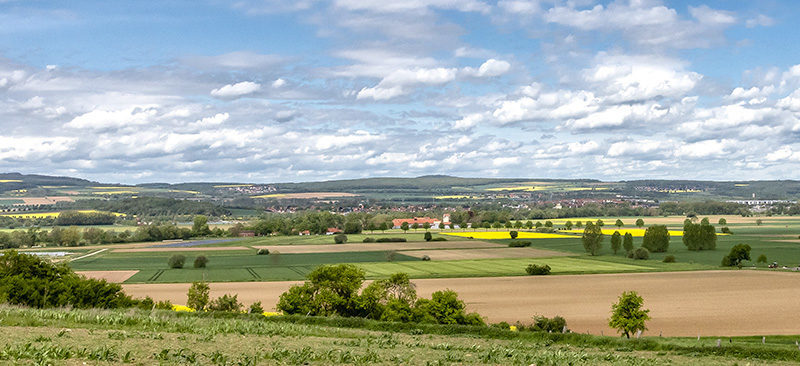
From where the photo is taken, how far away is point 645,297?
6159 centimetres

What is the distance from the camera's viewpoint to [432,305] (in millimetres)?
45562

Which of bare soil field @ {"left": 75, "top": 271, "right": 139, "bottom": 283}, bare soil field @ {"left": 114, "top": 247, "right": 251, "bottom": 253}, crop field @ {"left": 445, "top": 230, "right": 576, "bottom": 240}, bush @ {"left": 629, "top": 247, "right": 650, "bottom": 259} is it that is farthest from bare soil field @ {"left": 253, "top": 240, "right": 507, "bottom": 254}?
bare soil field @ {"left": 75, "top": 271, "right": 139, "bottom": 283}

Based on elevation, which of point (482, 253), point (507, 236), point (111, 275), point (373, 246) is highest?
point (507, 236)

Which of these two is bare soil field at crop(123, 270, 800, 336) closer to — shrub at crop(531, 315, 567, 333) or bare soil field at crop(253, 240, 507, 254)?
shrub at crop(531, 315, 567, 333)

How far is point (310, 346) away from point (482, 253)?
276 feet

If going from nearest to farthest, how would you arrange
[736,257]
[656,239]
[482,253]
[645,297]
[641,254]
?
[645,297]
[736,257]
[641,254]
[656,239]
[482,253]

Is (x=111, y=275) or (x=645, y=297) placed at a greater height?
(x=645, y=297)

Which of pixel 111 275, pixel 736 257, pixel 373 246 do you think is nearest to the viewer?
pixel 111 275

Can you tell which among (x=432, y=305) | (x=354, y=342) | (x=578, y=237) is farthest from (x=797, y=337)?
(x=578, y=237)

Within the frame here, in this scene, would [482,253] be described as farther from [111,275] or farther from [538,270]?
[111,275]

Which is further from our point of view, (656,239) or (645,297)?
(656,239)

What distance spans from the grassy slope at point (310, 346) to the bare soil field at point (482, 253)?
62.8m

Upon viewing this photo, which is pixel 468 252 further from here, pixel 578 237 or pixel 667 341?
pixel 667 341

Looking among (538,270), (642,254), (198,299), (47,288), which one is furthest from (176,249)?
(47,288)
